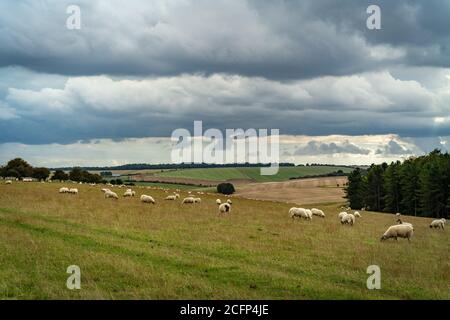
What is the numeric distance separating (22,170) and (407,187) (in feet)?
265

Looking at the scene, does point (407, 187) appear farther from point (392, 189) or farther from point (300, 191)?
point (300, 191)

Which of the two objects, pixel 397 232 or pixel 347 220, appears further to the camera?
pixel 347 220

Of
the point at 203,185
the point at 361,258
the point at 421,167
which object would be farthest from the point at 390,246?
the point at 203,185

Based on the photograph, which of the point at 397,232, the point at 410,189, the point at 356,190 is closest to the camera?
the point at 397,232

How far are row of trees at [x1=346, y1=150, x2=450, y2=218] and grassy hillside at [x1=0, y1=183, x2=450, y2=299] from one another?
55.5m

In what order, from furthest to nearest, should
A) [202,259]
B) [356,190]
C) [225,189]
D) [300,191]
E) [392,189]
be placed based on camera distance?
[225,189] < [300,191] < [356,190] < [392,189] < [202,259]

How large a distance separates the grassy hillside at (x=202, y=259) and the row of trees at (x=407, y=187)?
5550 cm

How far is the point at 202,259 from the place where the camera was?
20.4m

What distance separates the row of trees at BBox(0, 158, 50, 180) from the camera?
107m

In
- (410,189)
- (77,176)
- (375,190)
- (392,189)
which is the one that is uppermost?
(77,176)

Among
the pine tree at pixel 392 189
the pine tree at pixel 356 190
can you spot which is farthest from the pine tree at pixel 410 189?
the pine tree at pixel 356 190

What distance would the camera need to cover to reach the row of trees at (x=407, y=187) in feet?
285

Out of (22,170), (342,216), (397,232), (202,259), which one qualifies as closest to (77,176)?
(22,170)

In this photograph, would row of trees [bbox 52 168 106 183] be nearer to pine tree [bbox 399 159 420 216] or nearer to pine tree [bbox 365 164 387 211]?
pine tree [bbox 365 164 387 211]
